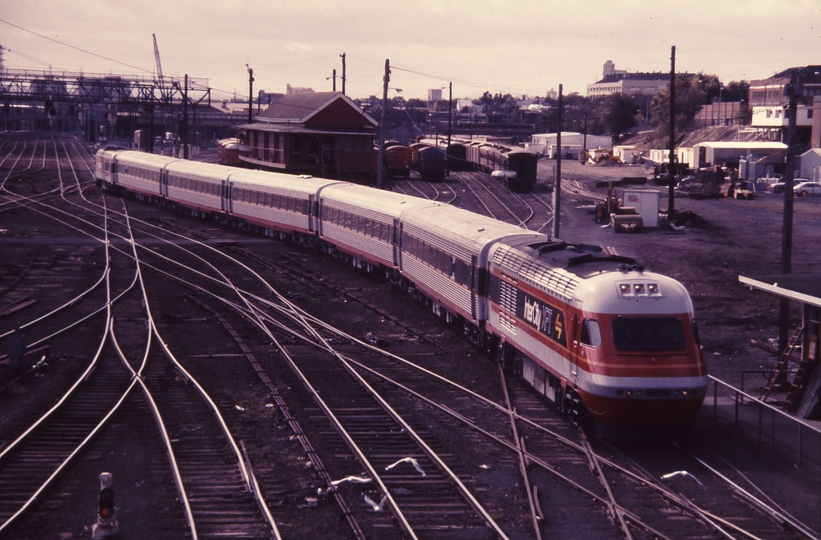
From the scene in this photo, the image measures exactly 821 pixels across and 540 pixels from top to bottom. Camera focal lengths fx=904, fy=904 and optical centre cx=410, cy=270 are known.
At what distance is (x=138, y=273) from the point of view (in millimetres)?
34406

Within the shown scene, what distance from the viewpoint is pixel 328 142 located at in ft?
205

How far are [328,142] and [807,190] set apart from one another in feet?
119

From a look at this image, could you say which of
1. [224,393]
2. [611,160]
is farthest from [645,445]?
[611,160]

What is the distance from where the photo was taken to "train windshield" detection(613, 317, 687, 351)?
15250mm

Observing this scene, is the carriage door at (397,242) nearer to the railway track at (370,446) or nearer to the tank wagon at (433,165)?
the railway track at (370,446)

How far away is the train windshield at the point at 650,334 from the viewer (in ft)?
50.0

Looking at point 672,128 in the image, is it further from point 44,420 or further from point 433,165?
point 44,420

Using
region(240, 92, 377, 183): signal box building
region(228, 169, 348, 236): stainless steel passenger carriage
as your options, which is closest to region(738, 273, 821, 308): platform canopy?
region(228, 169, 348, 236): stainless steel passenger carriage

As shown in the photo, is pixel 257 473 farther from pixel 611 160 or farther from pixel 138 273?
pixel 611 160

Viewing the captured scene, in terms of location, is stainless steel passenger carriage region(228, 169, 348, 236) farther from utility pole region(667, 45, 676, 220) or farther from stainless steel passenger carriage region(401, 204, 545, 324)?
utility pole region(667, 45, 676, 220)

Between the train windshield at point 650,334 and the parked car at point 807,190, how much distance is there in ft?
192

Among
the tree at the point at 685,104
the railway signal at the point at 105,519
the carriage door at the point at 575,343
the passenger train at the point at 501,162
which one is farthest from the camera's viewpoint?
the tree at the point at 685,104

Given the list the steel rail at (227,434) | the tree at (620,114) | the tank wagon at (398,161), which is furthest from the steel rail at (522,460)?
the tree at (620,114)

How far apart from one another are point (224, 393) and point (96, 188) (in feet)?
191
